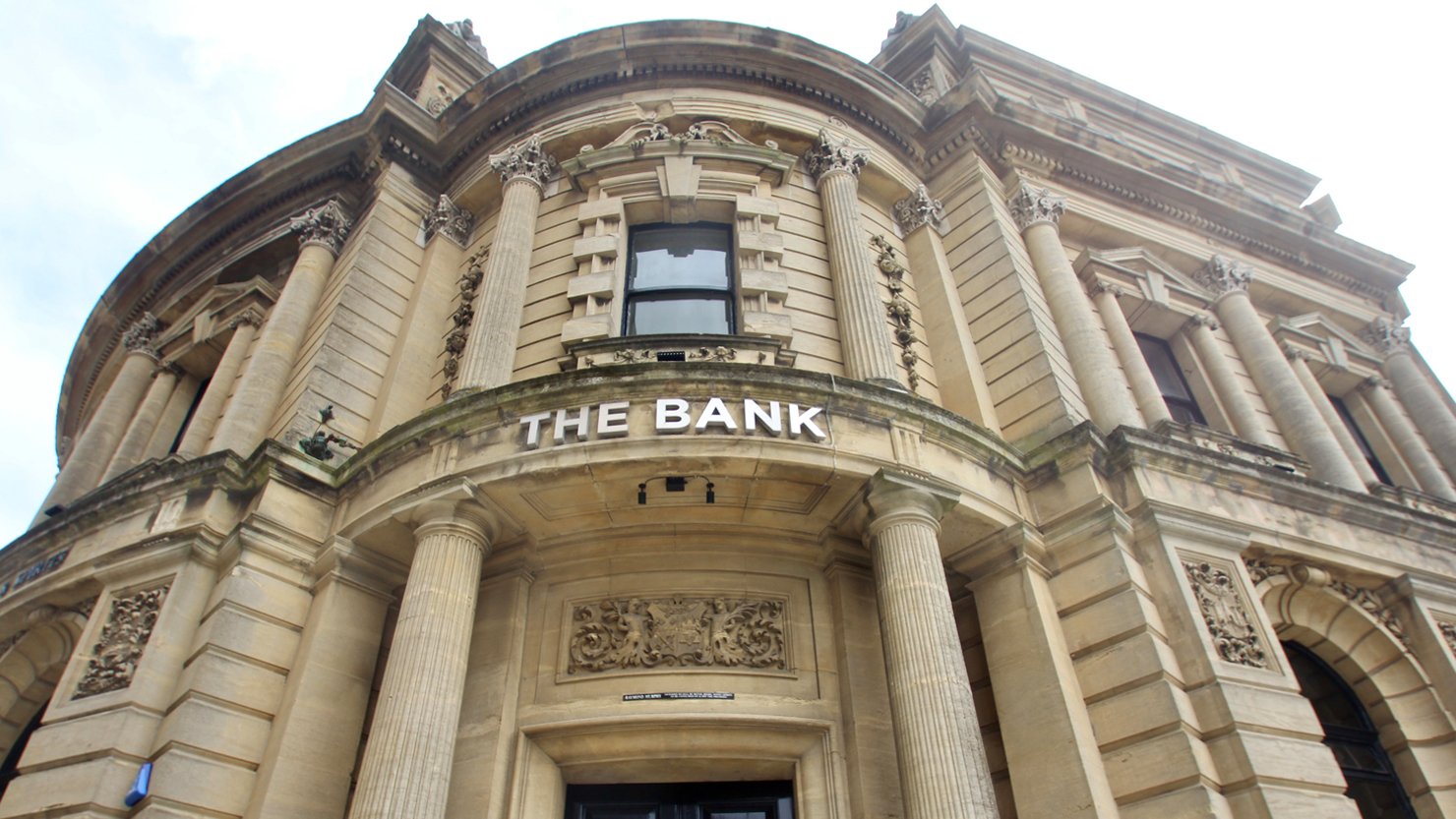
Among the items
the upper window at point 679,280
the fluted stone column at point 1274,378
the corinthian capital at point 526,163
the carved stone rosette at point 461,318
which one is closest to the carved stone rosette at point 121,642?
the carved stone rosette at point 461,318

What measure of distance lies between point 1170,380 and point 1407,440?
247 inches

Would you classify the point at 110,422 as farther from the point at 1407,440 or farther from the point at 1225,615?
the point at 1407,440

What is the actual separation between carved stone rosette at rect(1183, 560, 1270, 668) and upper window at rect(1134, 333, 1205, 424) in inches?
258

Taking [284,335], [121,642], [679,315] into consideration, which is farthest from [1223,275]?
[121,642]

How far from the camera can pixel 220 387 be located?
18594 mm

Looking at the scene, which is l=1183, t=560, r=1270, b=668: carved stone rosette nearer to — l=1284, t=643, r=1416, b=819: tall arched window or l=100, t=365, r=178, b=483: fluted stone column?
l=1284, t=643, r=1416, b=819: tall arched window

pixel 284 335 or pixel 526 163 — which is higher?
pixel 526 163

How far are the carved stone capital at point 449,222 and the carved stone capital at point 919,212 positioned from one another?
8.85 m

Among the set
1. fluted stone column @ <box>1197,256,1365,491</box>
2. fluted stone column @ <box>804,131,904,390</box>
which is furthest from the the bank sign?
fluted stone column @ <box>1197,256,1365,491</box>

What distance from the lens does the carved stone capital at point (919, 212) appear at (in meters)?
18.5

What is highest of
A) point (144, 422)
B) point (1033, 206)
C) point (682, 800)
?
point (1033, 206)

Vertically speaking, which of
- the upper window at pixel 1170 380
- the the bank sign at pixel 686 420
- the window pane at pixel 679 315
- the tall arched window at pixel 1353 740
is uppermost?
the upper window at pixel 1170 380

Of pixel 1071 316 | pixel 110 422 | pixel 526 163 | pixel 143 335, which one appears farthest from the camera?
pixel 143 335

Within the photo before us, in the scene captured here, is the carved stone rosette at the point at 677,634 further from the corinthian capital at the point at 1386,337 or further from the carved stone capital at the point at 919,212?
the corinthian capital at the point at 1386,337
